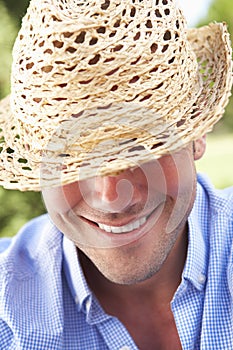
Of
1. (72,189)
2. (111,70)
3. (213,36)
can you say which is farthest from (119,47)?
(213,36)

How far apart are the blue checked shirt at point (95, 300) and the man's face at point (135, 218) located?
124 millimetres

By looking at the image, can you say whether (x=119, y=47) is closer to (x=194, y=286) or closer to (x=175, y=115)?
(x=175, y=115)

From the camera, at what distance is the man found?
149 centimetres

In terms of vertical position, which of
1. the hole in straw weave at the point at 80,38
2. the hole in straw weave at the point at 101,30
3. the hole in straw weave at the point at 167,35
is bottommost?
the hole in straw weave at the point at 167,35

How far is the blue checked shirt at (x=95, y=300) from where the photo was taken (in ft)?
5.77

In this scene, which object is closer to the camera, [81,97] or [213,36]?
[81,97]

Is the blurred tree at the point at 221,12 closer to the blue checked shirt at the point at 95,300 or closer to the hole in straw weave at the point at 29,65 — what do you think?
the blue checked shirt at the point at 95,300

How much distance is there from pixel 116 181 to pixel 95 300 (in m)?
0.43

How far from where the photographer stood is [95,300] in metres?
1.86

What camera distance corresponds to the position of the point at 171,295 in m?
1.88

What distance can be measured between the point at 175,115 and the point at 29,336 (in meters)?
0.69

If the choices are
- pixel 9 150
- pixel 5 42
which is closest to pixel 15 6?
pixel 5 42

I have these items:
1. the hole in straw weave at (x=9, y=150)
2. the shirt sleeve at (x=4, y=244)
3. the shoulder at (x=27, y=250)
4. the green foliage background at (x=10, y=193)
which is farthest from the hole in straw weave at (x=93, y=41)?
the green foliage background at (x=10, y=193)

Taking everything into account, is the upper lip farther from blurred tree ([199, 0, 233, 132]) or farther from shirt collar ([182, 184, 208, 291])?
blurred tree ([199, 0, 233, 132])
